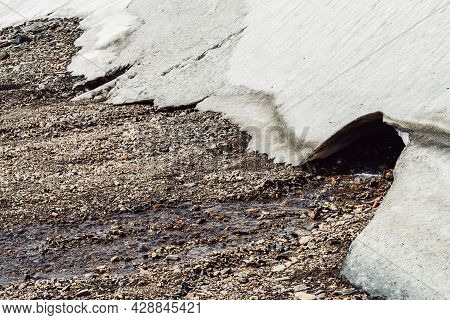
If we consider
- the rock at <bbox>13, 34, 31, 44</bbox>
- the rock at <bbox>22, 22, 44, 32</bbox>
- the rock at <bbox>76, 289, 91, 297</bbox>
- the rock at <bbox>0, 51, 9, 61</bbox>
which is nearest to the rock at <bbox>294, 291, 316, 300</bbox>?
the rock at <bbox>76, 289, 91, 297</bbox>

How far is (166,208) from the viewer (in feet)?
26.6

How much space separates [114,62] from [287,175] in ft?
14.5

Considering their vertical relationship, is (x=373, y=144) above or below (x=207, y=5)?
below

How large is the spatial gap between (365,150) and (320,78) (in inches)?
45.8

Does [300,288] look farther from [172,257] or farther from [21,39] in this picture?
[21,39]

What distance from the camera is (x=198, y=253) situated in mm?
7148

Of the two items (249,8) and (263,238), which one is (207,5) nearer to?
(249,8)

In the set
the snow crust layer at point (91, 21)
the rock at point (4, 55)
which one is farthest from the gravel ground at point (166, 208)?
the rock at point (4, 55)

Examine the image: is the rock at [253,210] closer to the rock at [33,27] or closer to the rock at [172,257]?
the rock at [172,257]

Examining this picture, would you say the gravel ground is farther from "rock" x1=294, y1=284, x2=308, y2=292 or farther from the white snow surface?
the white snow surface

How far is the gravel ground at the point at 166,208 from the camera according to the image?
21.7 ft

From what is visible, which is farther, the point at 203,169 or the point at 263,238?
the point at 203,169

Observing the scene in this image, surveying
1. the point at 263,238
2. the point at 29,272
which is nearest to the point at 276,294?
the point at 263,238

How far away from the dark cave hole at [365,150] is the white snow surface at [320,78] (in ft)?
0.37
